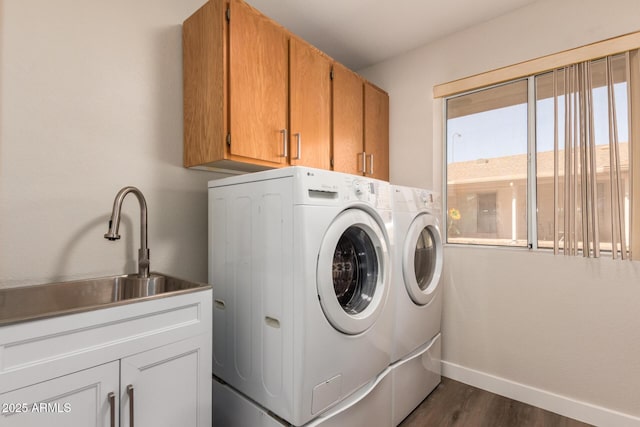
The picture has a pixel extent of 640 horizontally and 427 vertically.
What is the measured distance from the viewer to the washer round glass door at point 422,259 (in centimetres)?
182

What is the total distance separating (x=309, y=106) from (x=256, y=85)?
411 mm

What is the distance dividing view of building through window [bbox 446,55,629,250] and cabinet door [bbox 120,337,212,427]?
6.55ft

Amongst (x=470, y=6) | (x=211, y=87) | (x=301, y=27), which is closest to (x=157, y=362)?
(x=211, y=87)

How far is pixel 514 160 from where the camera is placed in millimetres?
2193

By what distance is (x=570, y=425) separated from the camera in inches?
71.5

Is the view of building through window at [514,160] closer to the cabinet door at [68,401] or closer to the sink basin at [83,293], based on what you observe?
the sink basin at [83,293]

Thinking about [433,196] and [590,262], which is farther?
[433,196]

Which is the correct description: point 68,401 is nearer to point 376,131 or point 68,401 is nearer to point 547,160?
point 376,131

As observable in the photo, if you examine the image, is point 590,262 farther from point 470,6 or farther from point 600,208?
point 470,6

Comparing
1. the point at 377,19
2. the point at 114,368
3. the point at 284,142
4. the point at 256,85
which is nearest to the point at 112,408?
the point at 114,368

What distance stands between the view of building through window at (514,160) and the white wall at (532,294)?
0.45ft

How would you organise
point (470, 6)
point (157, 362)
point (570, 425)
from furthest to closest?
point (470, 6) → point (570, 425) → point (157, 362)

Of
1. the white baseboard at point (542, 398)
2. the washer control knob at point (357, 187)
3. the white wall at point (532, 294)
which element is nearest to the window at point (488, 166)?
the white wall at point (532, 294)

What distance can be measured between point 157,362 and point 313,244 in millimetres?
686
